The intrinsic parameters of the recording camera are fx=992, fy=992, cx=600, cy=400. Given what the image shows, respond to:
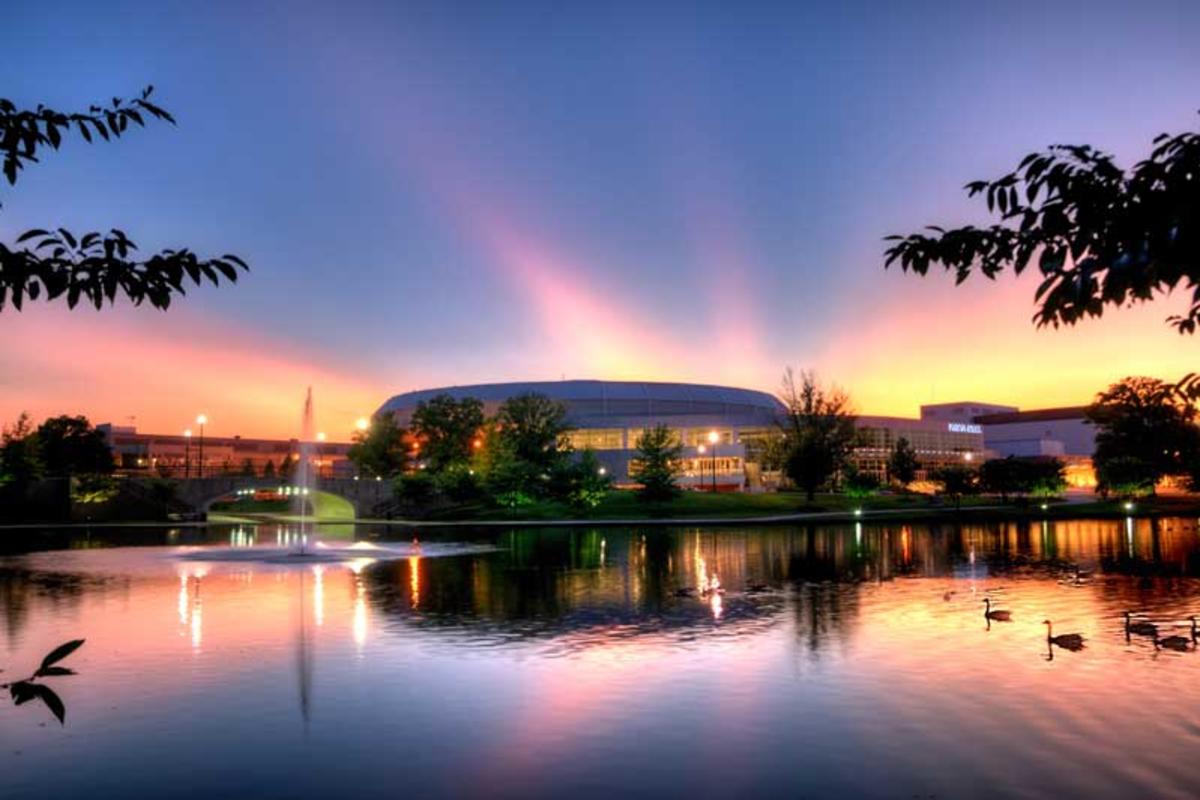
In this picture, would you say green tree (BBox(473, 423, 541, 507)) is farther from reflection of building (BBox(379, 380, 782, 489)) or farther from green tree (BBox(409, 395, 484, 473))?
reflection of building (BBox(379, 380, 782, 489))

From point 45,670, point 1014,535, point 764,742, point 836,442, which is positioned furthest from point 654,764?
point 836,442

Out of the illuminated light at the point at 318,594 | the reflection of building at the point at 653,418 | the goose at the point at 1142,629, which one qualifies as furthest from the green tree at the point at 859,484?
the goose at the point at 1142,629

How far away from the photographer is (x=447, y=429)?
4867 inches

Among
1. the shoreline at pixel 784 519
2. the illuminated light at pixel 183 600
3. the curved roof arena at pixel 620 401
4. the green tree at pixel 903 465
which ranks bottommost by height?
the shoreline at pixel 784 519

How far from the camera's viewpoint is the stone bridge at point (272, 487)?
107m

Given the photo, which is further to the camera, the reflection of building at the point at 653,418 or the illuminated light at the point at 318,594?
the reflection of building at the point at 653,418

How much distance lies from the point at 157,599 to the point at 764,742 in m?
24.7

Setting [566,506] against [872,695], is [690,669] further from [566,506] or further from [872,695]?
[566,506]

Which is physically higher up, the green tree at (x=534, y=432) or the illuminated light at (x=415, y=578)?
the green tree at (x=534, y=432)

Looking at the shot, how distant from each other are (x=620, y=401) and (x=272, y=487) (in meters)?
82.9

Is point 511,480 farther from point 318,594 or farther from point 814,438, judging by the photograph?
point 318,594

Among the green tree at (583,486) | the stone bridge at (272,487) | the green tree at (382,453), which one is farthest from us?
the green tree at (382,453)

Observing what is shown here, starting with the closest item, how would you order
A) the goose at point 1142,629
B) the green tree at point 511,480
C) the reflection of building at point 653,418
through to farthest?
1. the goose at point 1142,629
2. the green tree at point 511,480
3. the reflection of building at point 653,418

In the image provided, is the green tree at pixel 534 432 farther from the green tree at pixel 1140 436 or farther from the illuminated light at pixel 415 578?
the green tree at pixel 1140 436
